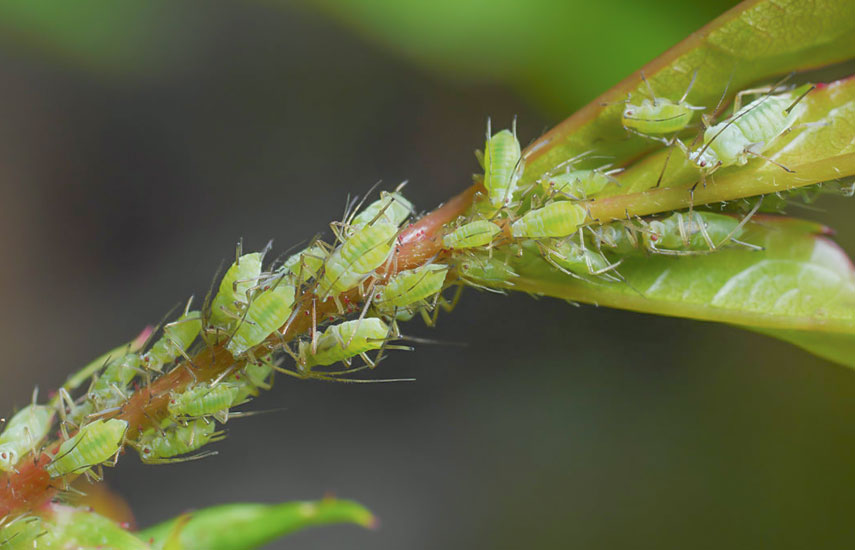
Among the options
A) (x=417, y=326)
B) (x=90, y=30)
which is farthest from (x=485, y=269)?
(x=90, y=30)

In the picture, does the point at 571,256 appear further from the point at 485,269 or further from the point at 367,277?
the point at 367,277

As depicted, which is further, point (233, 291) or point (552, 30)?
point (552, 30)

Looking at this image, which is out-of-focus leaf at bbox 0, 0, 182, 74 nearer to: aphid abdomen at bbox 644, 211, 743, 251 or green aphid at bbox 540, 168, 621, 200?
green aphid at bbox 540, 168, 621, 200

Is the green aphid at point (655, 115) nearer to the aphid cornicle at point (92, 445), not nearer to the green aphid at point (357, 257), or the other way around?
the green aphid at point (357, 257)

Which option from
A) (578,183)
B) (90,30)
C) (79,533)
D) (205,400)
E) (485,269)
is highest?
(90,30)

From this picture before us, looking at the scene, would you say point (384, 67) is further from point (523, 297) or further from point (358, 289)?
point (358, 289)

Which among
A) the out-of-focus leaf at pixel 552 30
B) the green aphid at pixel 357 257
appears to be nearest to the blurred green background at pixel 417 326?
the out-of-focus leaf at pixel 552 30
